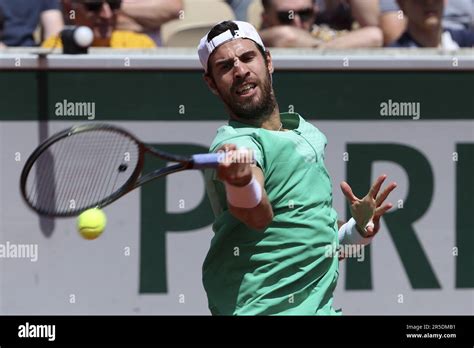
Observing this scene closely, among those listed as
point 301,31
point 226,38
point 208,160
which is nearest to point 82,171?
point 226,38

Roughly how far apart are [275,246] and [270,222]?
120 mm

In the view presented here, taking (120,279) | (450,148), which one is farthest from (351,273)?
(120,279)

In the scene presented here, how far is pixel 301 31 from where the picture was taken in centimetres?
623

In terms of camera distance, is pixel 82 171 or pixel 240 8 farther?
pixel 240 8

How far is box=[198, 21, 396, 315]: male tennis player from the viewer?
3797 mm

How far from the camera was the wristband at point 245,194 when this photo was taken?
3436mm

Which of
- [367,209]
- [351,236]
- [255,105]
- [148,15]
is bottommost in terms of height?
[351,236]

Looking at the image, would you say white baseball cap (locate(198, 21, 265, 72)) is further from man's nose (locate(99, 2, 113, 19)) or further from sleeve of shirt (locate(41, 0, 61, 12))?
sleeve of shirt (locate(41, 0, 61, 12))

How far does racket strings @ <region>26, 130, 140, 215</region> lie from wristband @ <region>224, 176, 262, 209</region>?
A: 1.62ft

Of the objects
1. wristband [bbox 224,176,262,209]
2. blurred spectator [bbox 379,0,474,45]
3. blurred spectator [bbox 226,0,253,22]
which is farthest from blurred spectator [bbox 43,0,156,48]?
wristband [bbox 224,176,262,209]

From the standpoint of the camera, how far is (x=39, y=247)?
5824mm

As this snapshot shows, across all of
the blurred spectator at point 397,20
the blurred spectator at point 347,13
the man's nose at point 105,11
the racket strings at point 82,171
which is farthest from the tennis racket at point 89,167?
the blurred spectator at point 397,20

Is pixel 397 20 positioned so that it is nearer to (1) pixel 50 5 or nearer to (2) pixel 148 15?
(2) pixel 148 15

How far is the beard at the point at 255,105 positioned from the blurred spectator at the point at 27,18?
2.58 m
